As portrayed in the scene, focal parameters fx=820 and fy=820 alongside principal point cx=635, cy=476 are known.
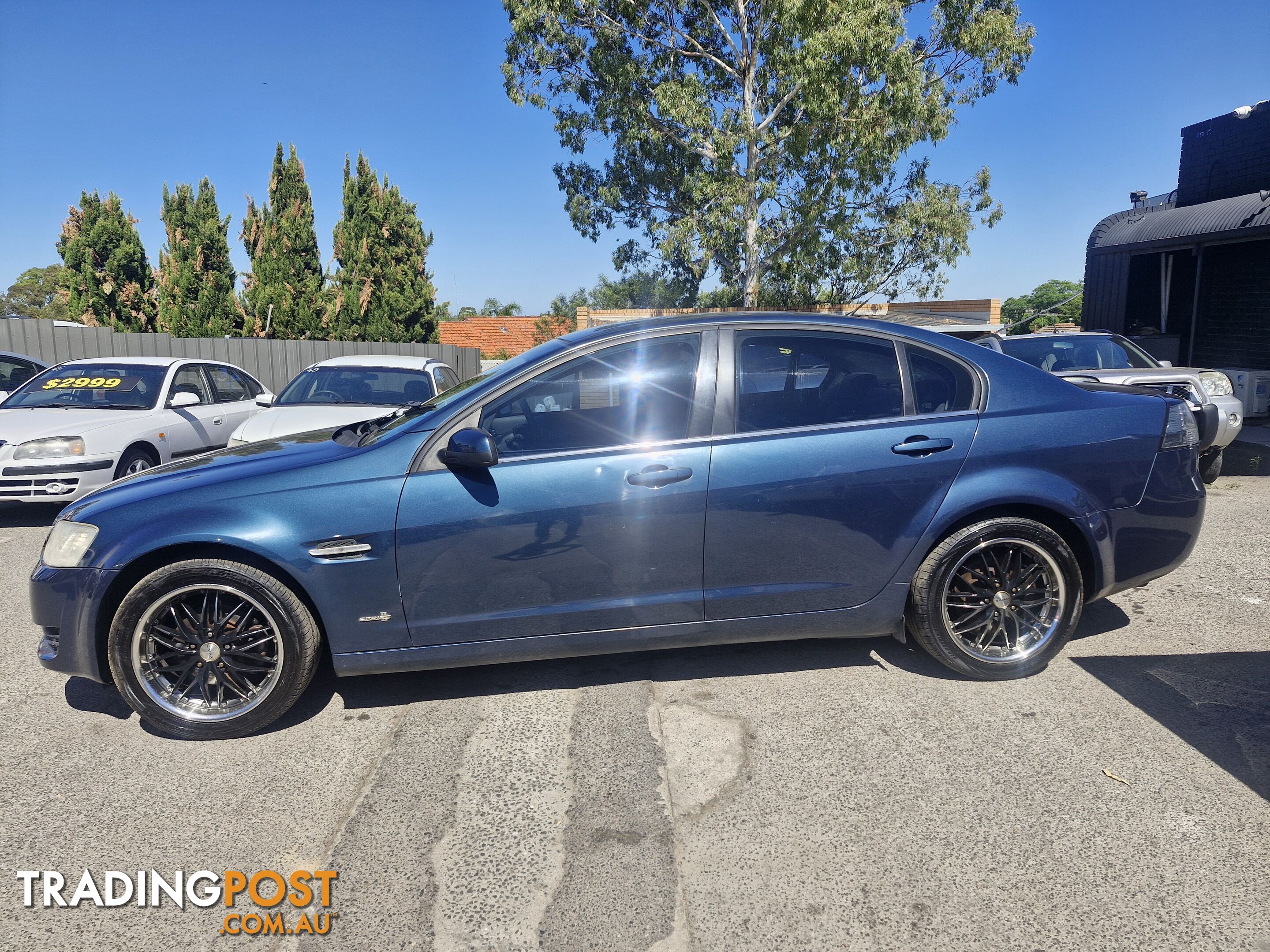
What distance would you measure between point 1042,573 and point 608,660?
2.08 metres

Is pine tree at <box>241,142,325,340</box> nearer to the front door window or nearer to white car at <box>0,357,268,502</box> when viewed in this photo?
white car at <box>0,357,268,502</box>

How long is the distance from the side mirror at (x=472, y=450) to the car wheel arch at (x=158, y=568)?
81cm

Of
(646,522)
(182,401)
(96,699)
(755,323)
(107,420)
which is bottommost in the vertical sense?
(96,699)

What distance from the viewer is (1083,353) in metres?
9.81

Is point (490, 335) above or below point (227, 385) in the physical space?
above

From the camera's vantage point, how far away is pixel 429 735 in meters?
3.36

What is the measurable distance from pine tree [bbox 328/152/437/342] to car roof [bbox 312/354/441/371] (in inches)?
565

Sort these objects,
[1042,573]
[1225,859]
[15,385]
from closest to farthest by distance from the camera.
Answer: [1225,859]
[1042,573]
[15,385]

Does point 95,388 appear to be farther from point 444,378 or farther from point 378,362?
point 444,378

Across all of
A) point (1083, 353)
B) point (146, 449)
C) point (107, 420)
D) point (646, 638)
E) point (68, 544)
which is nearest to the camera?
point (68, 544)

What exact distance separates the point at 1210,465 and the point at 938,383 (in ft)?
21.0

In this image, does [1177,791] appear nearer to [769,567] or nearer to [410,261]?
[769,567]

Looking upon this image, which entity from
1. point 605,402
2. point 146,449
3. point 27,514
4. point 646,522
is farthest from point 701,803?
point 27,514

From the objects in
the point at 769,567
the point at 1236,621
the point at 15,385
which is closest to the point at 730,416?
the point at 769,567
